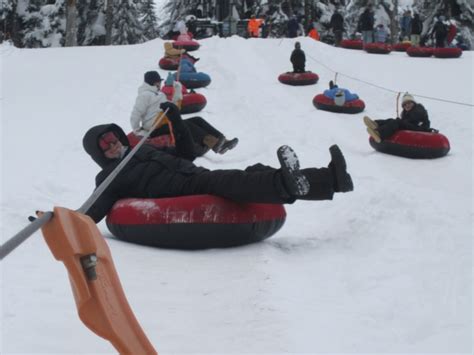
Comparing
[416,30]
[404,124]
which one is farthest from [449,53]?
[404,124]

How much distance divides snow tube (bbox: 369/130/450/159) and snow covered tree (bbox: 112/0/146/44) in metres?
23.3

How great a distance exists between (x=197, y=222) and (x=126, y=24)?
88.1 ft

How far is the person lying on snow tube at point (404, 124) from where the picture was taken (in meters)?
7.75

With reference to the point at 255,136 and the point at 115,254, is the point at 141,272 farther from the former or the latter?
the point at 255,136

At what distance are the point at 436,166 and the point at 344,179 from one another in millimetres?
3871

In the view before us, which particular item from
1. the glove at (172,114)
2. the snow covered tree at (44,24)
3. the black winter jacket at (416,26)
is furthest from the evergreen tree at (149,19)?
the glove at (172,114)

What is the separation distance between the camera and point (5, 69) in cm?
1439

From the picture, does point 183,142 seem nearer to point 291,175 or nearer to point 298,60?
point 291,175

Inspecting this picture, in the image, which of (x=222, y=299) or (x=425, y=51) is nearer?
(x=222, y=299)

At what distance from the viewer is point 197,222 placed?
3.89 m

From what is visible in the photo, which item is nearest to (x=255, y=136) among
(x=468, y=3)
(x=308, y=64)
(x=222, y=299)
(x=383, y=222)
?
(x=383, y=222)

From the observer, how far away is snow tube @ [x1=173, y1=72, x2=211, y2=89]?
11734mm

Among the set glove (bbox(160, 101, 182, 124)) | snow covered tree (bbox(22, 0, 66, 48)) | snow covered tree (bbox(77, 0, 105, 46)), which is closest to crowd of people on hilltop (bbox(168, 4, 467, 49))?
snow covered tree (bbox(77, 0, 105, 46))

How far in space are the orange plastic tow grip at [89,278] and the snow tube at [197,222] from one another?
196 centimetres
